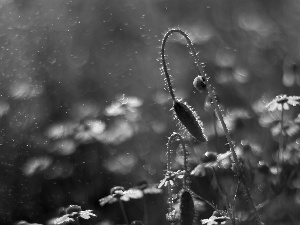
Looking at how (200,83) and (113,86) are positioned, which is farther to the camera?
(113,86)

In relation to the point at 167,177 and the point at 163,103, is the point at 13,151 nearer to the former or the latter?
the point at 163,103

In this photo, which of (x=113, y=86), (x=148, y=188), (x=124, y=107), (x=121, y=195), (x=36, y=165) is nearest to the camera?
(x=121, y=195)

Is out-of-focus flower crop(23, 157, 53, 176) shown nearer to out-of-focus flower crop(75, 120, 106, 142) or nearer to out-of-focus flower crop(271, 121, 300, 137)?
out-of-focus flower crop(75, 120, 106, 142)

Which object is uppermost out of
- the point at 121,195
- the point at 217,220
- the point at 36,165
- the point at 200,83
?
the point at 36,165

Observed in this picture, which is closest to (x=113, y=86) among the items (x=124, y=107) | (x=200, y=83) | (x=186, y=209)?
(x=124, y=107)

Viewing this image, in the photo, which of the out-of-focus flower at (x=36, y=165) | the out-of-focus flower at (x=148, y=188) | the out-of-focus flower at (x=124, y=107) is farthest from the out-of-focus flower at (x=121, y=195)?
the out-of-focus flower at (x=36, y=165)

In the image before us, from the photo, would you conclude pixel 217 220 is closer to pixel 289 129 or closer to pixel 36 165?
pixel 289 129

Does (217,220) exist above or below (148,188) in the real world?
below
